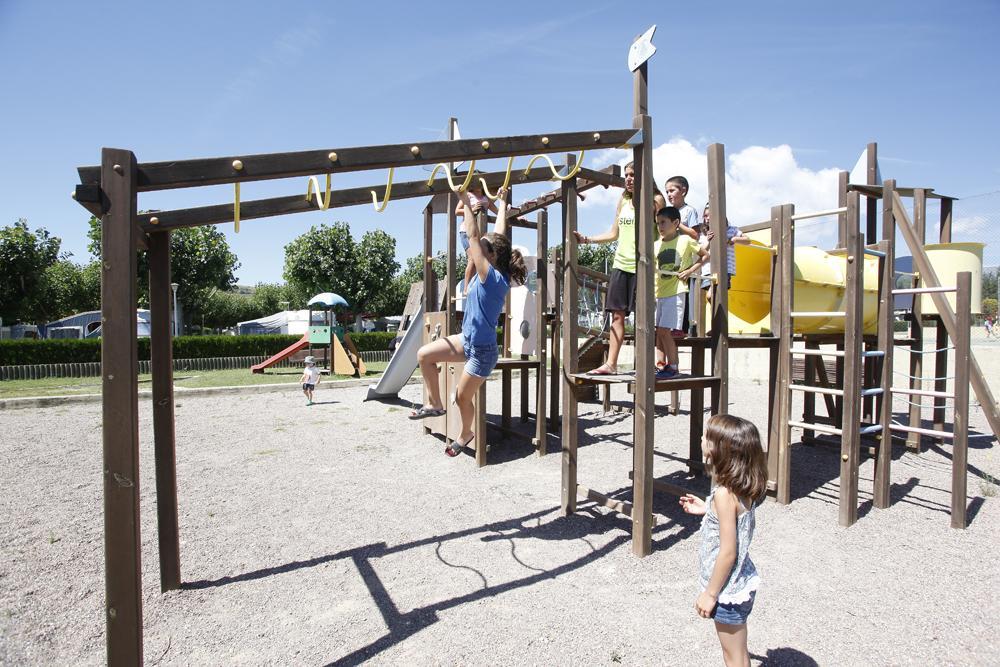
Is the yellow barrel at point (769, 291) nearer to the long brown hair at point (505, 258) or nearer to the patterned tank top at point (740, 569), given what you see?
the long brown hair at point (505, 258)

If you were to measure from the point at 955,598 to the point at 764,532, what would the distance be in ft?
4.26

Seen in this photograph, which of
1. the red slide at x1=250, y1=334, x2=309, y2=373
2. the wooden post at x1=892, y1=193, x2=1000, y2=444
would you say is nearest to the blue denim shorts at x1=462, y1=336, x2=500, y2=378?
the wooden post at x1=892, y1=193, x2=1000, y2=444

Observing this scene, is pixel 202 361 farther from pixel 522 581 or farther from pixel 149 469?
pixel 522 581

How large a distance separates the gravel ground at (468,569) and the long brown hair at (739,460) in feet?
3.65

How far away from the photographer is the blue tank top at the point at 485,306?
400 cm

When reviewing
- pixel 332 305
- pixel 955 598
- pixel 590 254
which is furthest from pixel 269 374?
pixel 590 254

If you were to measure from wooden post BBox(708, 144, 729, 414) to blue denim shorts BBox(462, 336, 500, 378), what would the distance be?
6.57 feet

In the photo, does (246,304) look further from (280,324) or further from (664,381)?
(664,381)

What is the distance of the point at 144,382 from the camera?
14.3 meters

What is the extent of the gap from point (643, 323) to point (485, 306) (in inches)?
45.5

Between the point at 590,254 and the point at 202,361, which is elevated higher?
the point at 590,254

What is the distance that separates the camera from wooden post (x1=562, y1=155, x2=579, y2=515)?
15.6 ft

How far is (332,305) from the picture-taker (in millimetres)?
23531

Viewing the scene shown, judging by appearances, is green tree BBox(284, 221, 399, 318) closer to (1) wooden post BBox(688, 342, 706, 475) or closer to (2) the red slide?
(2) the red slide
